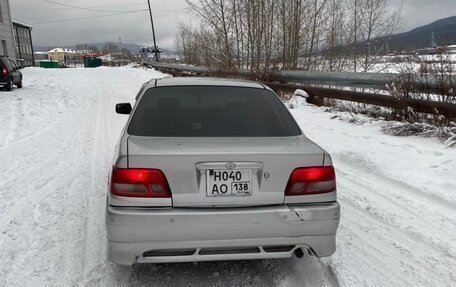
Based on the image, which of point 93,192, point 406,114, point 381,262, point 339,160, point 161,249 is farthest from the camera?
point 406,114

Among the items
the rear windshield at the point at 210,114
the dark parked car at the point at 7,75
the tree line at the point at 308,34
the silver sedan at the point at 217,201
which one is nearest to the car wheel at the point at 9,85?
the dark parked car at the point at 7,75

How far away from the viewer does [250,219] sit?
2652mm

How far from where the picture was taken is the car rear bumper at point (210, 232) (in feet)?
8.50

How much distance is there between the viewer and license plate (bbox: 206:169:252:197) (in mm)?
2633

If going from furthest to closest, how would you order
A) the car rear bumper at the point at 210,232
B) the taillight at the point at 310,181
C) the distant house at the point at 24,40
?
the distant house at the point at 24,40
the taillight at the point at 310,181
the car rear bumper at the point at 210,232

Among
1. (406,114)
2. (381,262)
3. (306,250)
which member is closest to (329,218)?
(306,250)

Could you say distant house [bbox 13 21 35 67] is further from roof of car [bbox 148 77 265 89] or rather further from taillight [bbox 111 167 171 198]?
taillight [bbox 111 167 171 198]

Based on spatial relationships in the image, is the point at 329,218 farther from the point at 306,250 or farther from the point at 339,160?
the point at 339,160

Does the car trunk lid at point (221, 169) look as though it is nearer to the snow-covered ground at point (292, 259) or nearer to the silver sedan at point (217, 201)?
the silver sedan at point (217, 201)

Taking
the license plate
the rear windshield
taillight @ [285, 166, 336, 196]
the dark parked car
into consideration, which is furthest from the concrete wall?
taillight @ [285, 166, 336, 196]

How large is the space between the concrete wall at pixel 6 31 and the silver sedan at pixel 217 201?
39.8 m

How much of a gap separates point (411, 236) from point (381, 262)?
0.67 meters

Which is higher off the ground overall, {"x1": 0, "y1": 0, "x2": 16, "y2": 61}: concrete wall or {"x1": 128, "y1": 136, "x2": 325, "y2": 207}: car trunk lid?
{"x1": 0, "y1": 0, "x2": 16, "y2": 61}: concrete wall

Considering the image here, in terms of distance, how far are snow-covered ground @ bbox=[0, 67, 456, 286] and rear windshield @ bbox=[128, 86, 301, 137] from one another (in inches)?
44.1
